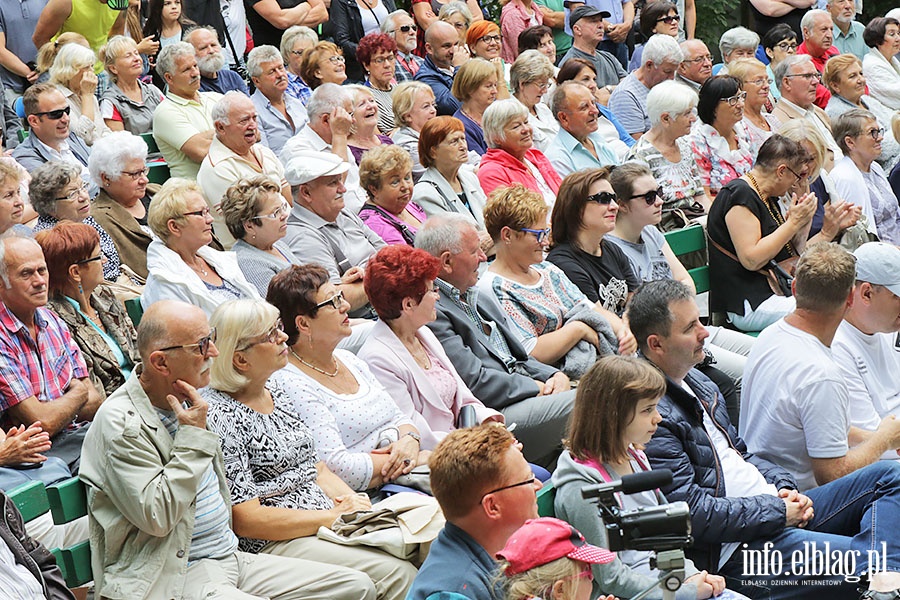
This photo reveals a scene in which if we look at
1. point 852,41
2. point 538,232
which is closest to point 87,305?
point 538,232

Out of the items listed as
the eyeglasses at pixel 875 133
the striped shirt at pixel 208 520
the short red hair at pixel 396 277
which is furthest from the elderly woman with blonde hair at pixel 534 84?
the striped shirt at pixel 208 520

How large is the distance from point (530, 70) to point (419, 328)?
4.01 meters

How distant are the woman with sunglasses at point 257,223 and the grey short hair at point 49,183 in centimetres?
72

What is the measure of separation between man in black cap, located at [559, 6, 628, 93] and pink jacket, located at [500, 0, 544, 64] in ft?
1.34

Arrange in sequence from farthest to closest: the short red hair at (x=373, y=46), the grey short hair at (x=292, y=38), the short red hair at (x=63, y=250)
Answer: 1. the grey short hair at (x=292, y=38)
2. the short red hair at (x=373, y=46)
3. the short red hair at (x=63, y=250)

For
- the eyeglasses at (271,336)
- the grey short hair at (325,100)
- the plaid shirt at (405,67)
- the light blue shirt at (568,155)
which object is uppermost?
the eyeglasses at (271,336)

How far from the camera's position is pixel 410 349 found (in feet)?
15.2

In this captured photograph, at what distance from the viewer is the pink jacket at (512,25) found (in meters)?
10.7

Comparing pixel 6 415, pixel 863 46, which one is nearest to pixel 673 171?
pixel 6 415

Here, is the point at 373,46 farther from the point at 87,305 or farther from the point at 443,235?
the point at 87,305

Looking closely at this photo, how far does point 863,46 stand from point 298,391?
9748 millimetres

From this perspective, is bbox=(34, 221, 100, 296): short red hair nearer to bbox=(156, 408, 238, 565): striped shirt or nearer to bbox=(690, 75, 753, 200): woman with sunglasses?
bbox=(156, 408, 238, 565): striped shirt

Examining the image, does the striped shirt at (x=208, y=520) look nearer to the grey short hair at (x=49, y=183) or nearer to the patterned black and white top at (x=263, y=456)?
the patterned black and white top at (x=263, y=456)

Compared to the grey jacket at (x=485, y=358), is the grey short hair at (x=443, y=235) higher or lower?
higher
